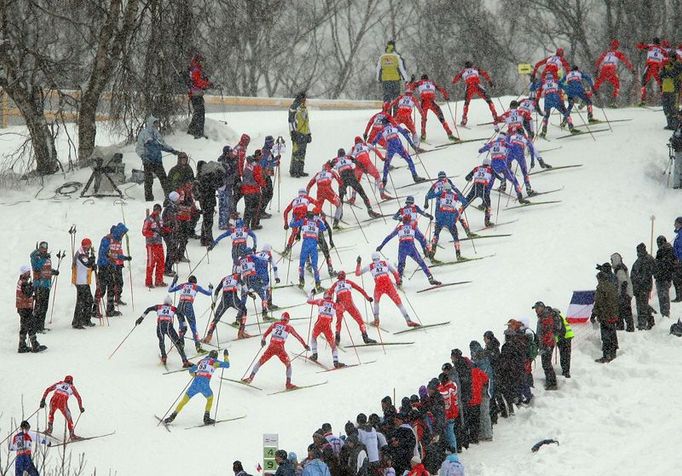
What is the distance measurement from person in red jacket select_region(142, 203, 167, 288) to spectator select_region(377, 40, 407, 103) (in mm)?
9299

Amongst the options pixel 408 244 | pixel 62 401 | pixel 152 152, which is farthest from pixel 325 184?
pixel 62 401

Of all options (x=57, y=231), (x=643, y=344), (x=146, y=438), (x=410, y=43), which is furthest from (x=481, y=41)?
(x=146, y=438)

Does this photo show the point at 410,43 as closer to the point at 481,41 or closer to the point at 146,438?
the point at 481,41

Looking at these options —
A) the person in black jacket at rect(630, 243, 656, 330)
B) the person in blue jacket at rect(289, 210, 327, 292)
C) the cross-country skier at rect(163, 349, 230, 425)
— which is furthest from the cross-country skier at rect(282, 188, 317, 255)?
the person in black jacket at rect(630, 243, 656, 330)

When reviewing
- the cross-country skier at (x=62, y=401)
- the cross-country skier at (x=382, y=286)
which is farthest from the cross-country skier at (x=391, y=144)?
the cross-country skier at (x=62, y=401)

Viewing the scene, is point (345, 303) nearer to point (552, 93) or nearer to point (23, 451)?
point (23, 451)

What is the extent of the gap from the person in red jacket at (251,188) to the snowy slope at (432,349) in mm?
545

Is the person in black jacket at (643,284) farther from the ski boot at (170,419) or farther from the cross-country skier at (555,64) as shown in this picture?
the cross-country skier at (555,64)

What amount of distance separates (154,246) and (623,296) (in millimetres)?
9287

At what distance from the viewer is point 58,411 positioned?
67.4 ft

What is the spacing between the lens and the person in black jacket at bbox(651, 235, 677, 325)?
72.9 feet

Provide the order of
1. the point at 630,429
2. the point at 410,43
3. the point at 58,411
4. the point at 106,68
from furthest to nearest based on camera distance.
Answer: the point at 410,43 < the point at 106,68 < the point at 58,411 < the point at 630,429

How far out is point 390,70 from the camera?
33344mm

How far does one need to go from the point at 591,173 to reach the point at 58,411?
13.6m
